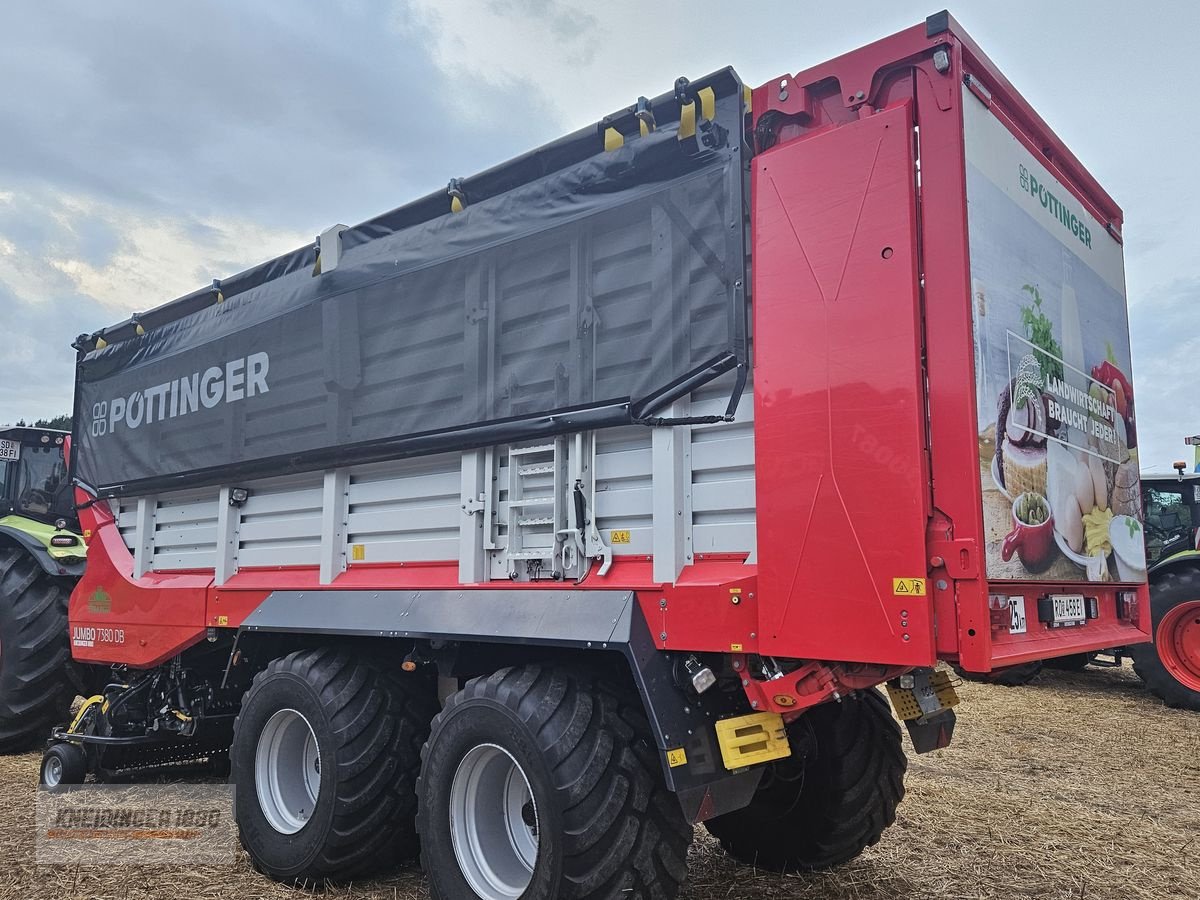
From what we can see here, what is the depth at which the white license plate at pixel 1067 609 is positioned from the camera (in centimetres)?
321

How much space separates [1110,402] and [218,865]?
4.52 meters

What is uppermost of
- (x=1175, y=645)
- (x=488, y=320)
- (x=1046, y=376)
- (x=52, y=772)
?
(x=488, y=320)

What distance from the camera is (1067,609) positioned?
333cm

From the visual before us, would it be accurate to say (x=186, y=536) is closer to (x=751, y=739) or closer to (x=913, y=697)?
(x=751, y=739)

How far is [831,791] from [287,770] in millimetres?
2496

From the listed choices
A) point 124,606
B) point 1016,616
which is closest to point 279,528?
point 124,606

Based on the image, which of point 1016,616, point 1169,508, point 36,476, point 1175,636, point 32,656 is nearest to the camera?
point 1016,616

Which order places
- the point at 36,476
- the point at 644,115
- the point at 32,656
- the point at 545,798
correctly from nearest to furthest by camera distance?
the point at 545,798 < the point at 644,115 < the point at 32,656 < the point at 36,476

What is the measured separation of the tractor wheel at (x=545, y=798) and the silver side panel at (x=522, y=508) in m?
0.50

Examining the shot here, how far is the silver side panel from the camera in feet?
10.3

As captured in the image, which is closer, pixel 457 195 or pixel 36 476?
pixel 457 195

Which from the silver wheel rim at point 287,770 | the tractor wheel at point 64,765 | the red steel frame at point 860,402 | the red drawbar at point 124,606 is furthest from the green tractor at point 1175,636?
the tractor wheel at point 64,765

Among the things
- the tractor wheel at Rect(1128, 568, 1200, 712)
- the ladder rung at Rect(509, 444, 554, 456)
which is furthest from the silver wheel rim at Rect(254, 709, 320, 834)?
the tractor wheel at Rect(1128, 568, 1200, 712)

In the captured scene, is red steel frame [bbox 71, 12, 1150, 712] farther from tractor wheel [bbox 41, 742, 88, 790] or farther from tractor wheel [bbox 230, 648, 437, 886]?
tractor wheel [bbox 41, 742, 88, 790]
